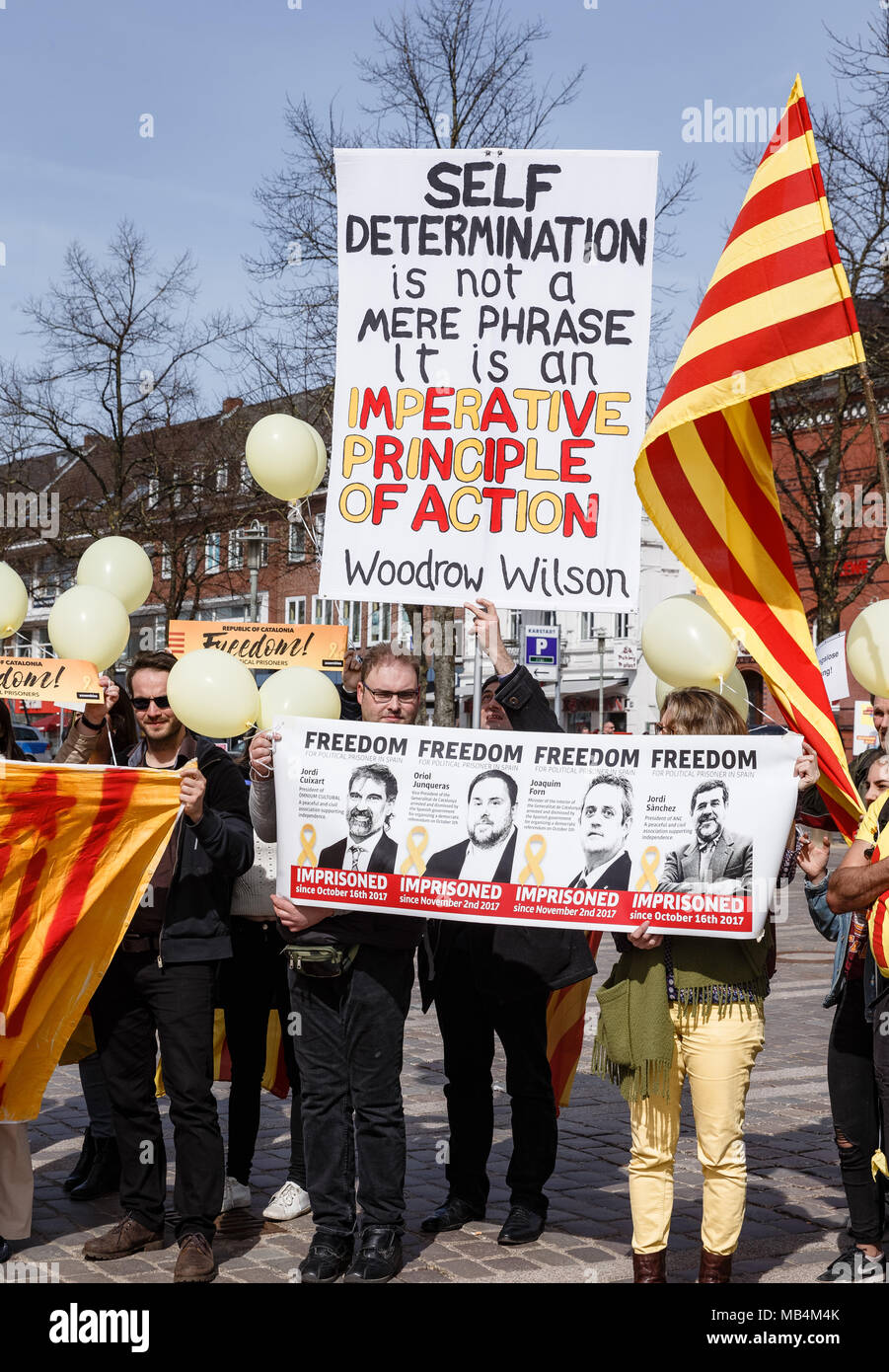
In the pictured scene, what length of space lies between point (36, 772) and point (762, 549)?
8.61 feet

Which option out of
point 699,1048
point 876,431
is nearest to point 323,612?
point 876,431

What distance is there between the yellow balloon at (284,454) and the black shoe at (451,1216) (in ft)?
9.14

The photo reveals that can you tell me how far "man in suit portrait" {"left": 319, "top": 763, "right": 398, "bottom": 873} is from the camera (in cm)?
468

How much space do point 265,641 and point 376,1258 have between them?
2.41 meters

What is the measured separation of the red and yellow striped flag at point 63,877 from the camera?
493 centimetres

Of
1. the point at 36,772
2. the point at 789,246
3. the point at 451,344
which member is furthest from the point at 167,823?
the point at 789,246

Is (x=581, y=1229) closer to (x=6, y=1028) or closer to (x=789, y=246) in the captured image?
(x=6, y=1028)

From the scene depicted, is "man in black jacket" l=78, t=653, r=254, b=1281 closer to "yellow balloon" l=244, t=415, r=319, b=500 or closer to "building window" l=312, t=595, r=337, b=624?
"yellow balloon" l=244, t=415, r=319, b=500

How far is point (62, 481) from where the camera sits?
130 ft

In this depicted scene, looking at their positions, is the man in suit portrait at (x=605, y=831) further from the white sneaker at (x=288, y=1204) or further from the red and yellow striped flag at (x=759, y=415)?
the white sneaker at (x=288, y=1204)

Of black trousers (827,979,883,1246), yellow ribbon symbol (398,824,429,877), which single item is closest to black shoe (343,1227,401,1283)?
yellow ribbon symbol (398,824,429,877)

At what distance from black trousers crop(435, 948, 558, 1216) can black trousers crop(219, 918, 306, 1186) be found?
68 centimetres

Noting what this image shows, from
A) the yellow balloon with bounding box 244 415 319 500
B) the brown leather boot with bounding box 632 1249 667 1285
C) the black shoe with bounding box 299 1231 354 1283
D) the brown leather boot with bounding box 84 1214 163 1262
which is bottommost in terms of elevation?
the brown leather boot with bounding box 84 1214 163 1262

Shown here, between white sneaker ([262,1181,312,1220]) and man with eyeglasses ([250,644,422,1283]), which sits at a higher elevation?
man with eyeglasses ([250,644,422,1283])
